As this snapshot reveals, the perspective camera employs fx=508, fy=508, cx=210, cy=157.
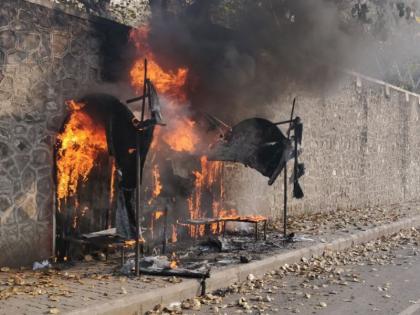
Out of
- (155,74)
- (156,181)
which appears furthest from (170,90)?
(156,181)

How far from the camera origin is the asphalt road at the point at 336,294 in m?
5.91

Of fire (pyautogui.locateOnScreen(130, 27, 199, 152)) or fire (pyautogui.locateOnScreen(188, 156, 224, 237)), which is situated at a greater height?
fire (pyautogui.locateOnScreen(130, 27, 199, 152))

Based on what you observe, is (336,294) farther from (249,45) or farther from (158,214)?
(249,45)

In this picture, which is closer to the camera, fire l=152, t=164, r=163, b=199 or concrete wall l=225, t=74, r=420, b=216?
fire l=152, t=164, r=163, b=199

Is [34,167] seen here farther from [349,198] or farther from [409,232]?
[349,198]

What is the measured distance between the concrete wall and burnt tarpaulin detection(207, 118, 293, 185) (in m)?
1.58

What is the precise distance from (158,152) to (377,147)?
1164 centimetres

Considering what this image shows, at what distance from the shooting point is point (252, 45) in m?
10.6

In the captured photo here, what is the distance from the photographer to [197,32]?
986cm

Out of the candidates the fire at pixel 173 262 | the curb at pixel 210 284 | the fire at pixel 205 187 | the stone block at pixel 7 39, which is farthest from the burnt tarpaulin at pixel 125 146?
the fire at pixel 205 187

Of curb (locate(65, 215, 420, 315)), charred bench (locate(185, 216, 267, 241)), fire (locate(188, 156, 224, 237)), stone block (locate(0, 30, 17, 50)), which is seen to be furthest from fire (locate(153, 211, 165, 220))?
stone block (locate(0, 30, 17, 50))

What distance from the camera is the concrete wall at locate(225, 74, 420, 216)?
13000 millimetres

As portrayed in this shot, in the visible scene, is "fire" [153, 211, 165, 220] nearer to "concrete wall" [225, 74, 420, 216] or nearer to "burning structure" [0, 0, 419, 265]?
"burning structure" [0, 0, 419, 265]

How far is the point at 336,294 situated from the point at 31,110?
493cm
